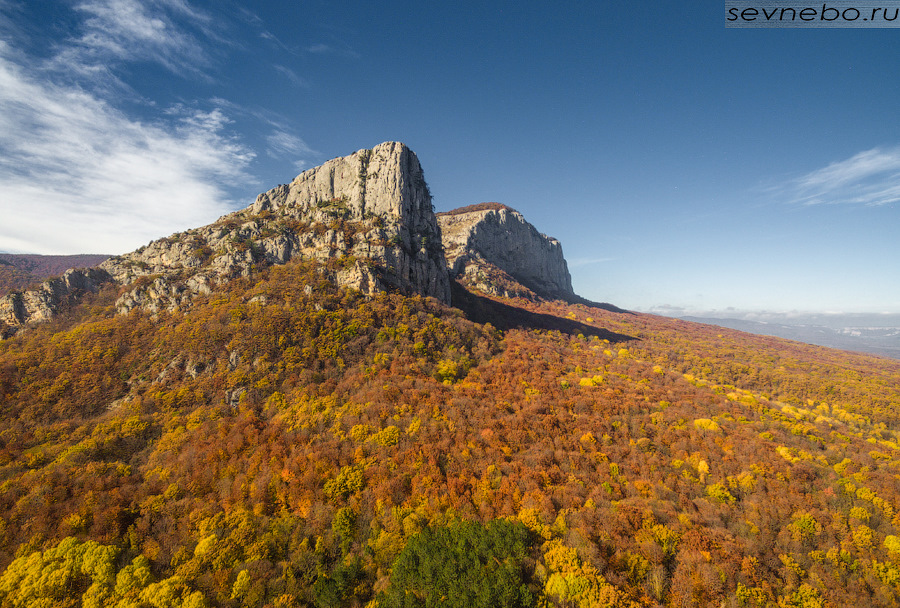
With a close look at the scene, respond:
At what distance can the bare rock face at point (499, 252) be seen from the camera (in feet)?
411

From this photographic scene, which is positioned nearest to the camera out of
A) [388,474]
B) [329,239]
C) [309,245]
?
[388,474]

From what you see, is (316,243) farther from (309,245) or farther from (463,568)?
(463,568)

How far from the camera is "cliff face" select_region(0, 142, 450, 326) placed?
188 feet

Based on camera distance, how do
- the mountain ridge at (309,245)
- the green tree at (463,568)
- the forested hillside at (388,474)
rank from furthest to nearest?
the mountain ridge at (309,245) → the forested hillside at (388,474) → the green tree at (463,568)

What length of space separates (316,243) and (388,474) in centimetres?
5623

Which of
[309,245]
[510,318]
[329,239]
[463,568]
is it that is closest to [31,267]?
[309,245]

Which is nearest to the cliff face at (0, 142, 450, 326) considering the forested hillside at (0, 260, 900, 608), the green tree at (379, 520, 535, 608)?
the forested hillside at (0, 260, 900, 608)

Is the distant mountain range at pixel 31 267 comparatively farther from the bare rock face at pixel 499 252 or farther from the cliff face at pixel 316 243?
the bare rock face at pixel 499 252

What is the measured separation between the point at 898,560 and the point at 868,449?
23.4 m

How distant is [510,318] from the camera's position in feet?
310

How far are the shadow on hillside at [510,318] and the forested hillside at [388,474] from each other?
1159 inches

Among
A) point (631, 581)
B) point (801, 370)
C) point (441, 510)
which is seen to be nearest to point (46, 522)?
point (441, 510)

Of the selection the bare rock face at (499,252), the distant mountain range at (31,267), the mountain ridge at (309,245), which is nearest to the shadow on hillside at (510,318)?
the mountain ridge at (309,245)

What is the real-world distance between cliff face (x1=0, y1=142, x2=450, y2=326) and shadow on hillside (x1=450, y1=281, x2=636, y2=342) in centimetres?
1183
